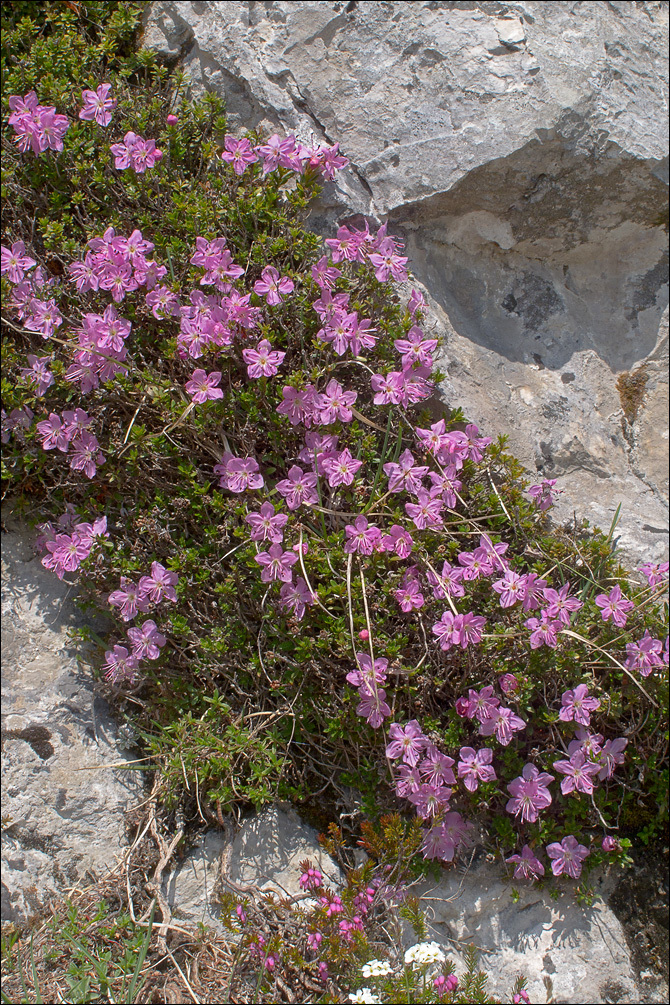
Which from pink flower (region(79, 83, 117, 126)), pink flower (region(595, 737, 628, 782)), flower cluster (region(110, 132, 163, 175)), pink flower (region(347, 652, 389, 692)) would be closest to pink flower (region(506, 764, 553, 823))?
pink flower (region(595, 737, 628, 782))

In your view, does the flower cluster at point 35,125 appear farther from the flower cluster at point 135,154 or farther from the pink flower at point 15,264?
the pink flower at point 15,264

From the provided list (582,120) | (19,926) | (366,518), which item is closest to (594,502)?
(366,518)

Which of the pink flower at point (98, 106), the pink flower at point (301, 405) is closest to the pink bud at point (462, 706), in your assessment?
the pink flower at point (301, 405)


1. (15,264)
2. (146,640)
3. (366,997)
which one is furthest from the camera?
(15,264)

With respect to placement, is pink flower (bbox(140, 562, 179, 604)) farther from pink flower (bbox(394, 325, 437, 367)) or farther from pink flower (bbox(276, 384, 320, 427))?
pink flower (bbox(394, 325, 437, 367))

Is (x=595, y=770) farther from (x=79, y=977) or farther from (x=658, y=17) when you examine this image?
(x=658, y=17)

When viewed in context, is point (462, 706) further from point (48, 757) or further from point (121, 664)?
point (48, 757)

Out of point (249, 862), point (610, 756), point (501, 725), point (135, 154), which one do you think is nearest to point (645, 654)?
point (610, 756)

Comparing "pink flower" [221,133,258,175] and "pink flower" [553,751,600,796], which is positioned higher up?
"pink flower" [221,133,258,175]
